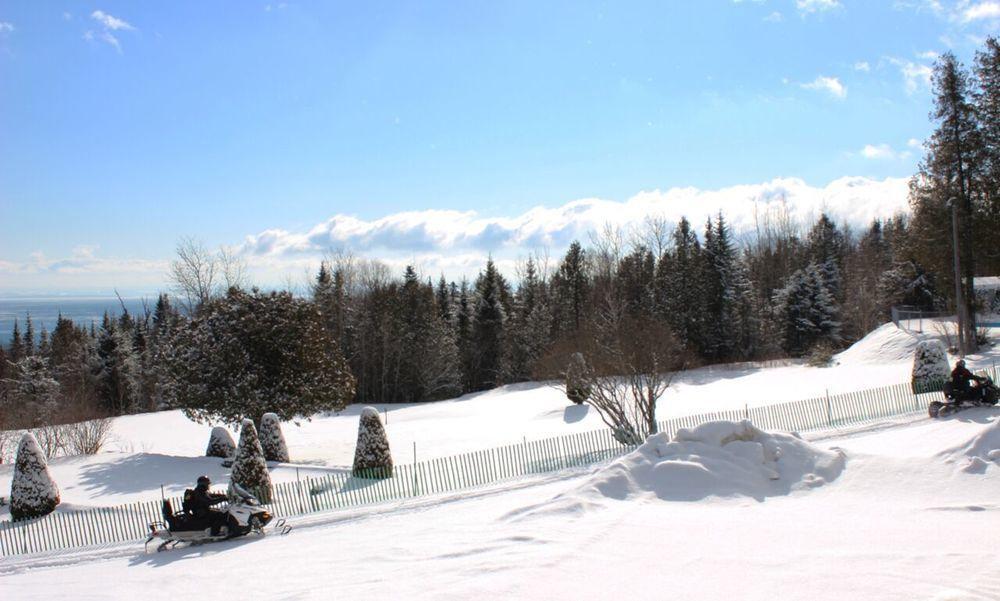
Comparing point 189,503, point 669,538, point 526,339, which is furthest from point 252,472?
point 526,339

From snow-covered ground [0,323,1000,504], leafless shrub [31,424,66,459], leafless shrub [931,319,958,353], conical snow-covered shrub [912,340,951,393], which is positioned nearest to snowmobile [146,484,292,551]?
snow-covered ground [0,323,1000,504]

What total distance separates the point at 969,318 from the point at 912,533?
30779 mm

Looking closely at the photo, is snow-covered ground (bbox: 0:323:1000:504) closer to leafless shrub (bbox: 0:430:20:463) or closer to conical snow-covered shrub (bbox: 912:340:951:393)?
leafless shrub (bbox: 0:430:20:463)

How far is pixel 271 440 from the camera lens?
24.9 meters

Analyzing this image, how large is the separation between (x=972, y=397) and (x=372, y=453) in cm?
1708

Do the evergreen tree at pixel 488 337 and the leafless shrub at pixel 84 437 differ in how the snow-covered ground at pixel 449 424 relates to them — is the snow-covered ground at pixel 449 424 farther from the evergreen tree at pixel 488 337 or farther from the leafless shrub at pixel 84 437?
the evergreen tree at pixel 488 337

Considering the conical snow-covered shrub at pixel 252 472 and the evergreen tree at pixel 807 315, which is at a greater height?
the evergreen tree at pixel 807 315

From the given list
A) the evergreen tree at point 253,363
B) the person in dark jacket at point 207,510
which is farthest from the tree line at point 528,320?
the person in dark jacket at point 207,510

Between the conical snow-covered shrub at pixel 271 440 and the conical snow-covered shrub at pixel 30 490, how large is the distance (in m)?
6.50

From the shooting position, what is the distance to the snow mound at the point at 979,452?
40.8ft

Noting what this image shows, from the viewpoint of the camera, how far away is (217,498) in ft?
46.8

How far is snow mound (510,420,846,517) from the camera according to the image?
12.8 m

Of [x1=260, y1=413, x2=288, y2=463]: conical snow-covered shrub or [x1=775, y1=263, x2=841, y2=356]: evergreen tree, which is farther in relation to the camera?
[x1=775, y1=263, x2=841, y2=356]: evergreen tree

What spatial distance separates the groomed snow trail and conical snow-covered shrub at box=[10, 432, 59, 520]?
5795 mm
